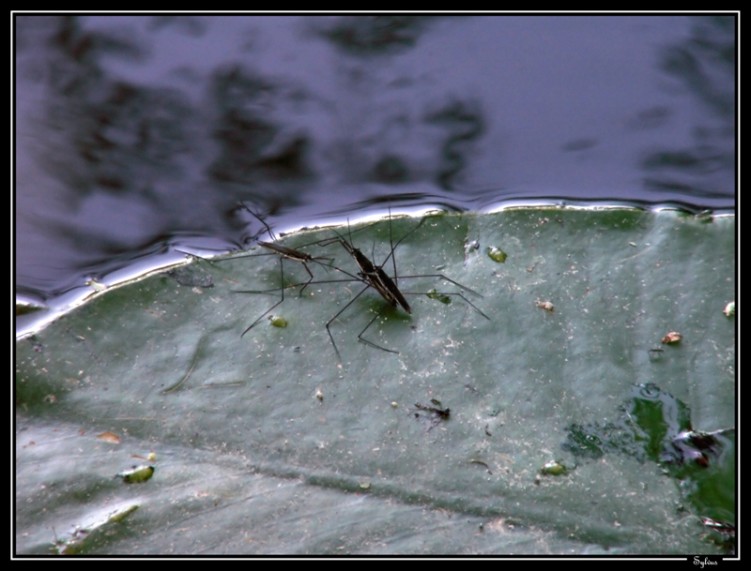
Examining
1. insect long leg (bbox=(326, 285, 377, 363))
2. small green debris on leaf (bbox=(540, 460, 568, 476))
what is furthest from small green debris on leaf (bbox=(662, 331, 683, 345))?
insect long leg (bbox=(326, 285, 377, 363))

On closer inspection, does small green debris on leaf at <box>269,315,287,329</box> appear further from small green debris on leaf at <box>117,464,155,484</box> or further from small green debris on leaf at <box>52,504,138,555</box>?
small green debris on leaf at <box>52,504,138,555</box>

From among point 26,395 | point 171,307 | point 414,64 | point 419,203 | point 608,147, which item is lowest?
point 26,395

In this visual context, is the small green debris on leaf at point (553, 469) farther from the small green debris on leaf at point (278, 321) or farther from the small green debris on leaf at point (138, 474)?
the small green debris on leaf at point (138, 474)

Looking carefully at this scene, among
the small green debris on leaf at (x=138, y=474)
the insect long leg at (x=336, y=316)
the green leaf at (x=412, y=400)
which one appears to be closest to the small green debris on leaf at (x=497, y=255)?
the green leaf at (x=412, y=400)

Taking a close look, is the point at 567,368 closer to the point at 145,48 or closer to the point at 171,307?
the point at 171,307

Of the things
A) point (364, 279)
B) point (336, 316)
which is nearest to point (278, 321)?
point (336, 316)

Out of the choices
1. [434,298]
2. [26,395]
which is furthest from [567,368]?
[26,395]

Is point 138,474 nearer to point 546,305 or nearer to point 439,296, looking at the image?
point 439,296
